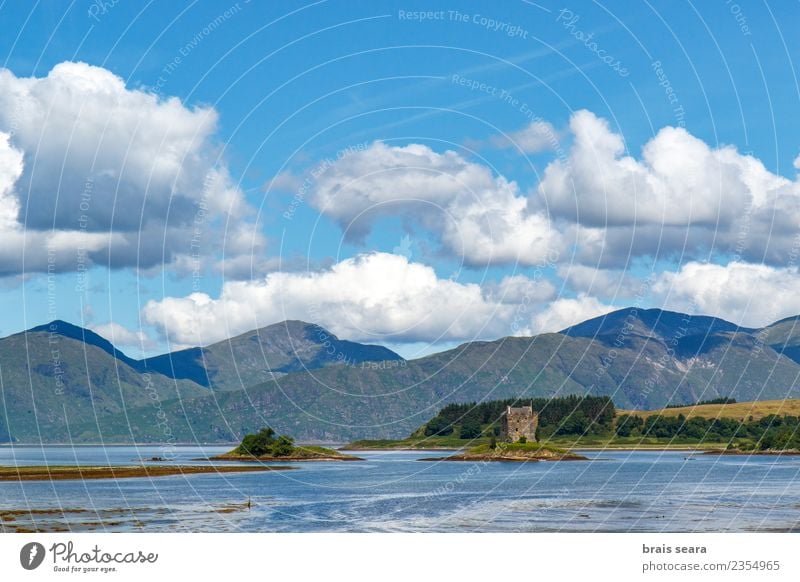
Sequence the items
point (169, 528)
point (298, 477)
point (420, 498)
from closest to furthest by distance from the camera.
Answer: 1. point (169, 528)
2. point (420, 498)
3. point (298, 477)

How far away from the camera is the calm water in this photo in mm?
101062

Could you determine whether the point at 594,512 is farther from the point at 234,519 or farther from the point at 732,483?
the point at 732,483

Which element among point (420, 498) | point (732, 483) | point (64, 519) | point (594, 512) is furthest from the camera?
point (732, 483)

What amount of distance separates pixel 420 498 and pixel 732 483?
61.8m

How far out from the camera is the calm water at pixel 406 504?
101062mm

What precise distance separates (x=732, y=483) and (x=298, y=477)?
256ft

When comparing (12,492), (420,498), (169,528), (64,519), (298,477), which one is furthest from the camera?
(298,477)

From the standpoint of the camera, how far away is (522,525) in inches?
4023

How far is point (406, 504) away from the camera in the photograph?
12719cm
